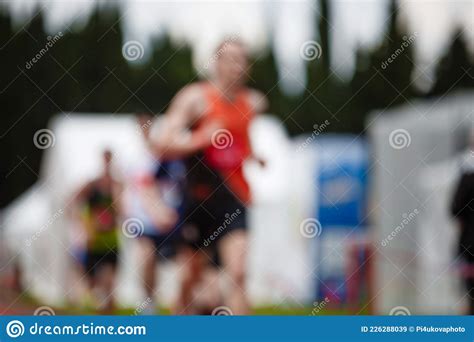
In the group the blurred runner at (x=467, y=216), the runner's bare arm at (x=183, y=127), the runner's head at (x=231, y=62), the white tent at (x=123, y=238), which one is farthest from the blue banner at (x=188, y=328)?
the runner's head at (x=231, y=62)

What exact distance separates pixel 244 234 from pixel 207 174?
1.26 ft

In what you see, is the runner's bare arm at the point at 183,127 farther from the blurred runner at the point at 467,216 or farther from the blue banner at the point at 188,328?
the blurred runner at the point at 467,216

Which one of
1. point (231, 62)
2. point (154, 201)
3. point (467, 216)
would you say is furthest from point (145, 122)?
point (467, 216)

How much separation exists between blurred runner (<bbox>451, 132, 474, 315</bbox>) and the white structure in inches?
2.0

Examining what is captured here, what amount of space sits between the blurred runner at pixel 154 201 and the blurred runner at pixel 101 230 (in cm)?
10

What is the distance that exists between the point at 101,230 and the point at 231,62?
1.16 m

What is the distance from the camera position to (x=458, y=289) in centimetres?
934

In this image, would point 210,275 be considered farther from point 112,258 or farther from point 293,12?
point 293,12

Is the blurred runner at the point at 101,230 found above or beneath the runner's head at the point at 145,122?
beneath

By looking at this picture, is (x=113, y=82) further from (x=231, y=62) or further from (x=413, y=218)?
(x=413, y=218)

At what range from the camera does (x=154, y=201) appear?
364 inches

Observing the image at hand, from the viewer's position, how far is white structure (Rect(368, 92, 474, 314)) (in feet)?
30.5

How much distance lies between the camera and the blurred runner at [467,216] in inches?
369

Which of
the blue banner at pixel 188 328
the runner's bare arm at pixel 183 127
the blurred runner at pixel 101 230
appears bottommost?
the blue banner at pixel 188 328
